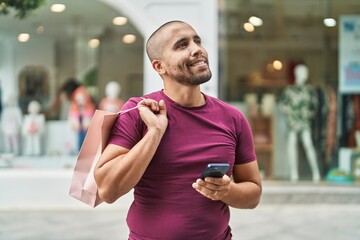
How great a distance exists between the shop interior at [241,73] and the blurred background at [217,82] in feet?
0.05

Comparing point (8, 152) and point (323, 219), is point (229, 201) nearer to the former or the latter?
point (323, 219)

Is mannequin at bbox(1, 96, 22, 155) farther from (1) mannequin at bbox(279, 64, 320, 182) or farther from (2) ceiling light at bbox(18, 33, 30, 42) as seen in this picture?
(1) mannequin at bbox(279, 64, 320, 182)

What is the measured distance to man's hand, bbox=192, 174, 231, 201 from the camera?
199 centimetres

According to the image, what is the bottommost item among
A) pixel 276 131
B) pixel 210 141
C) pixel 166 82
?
pixel 276 131

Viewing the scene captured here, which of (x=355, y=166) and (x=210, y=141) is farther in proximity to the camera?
(x=355, y=166)

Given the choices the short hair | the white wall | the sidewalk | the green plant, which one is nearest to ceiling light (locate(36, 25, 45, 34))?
the white wall

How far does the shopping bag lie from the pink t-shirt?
0.11 ft

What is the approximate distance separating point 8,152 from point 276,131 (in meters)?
3.78

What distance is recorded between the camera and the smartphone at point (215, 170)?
195 centimetres

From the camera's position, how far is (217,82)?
902 centimetres

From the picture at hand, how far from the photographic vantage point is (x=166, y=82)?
2.27 meters

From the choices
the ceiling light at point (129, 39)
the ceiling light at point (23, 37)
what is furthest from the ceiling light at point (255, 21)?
the ceiling light at point (23, 37)

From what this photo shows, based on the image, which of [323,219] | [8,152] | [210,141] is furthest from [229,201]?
[8,152]

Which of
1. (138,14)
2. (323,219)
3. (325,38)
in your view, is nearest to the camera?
(323,219)
